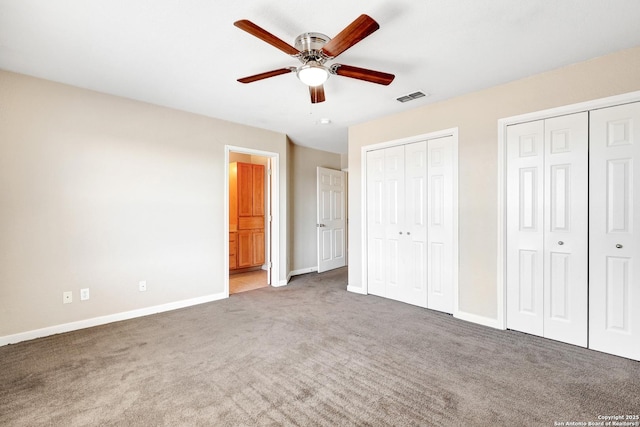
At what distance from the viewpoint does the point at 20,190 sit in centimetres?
274

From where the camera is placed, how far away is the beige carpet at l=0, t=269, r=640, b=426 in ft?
5.73

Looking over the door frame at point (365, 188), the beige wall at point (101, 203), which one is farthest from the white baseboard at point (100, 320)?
the door frame at point (365, 188)

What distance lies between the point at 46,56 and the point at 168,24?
130cm

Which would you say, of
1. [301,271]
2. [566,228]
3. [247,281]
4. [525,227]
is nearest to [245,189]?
[247,281]

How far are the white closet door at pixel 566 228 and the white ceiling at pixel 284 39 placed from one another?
671 millimetres

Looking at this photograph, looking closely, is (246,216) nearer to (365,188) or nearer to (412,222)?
(365,188)

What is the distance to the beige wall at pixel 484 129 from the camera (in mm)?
2572

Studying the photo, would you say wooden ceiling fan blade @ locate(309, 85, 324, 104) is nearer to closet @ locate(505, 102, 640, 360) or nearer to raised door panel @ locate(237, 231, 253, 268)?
closet @ locate(505, 102, 640, 360)

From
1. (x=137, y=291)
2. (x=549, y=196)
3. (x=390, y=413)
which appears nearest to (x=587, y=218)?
(x=549, y=196)

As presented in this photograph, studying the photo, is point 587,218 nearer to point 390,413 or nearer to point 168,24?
point 390,413

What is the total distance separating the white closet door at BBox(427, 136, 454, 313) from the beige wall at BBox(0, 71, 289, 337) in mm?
2808

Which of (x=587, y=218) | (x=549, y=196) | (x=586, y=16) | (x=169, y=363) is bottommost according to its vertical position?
(x=169, y=363)

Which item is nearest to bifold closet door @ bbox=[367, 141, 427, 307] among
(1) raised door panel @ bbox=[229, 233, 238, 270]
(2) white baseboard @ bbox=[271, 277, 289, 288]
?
(2) white baseboard @ bbox=[271, 277, 289, 288]

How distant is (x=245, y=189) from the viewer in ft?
19.4
